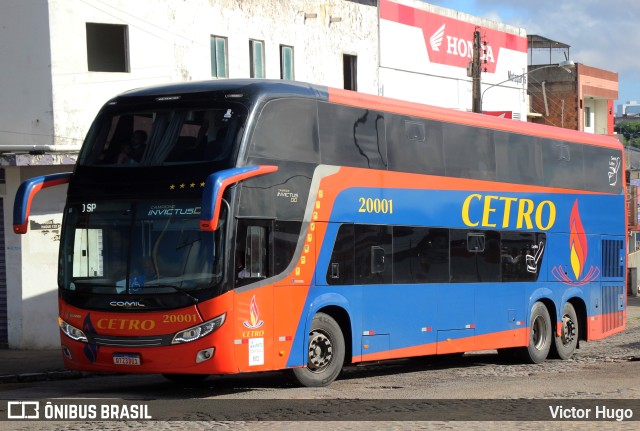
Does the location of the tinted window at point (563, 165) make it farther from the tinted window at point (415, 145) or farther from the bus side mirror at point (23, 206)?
the bus side mirror at point (23, 206)

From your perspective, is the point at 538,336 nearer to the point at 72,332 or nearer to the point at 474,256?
the point at 474,256

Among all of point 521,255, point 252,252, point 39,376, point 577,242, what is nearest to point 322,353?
point 252,252

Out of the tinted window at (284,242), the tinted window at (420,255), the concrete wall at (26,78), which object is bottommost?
the tinted window at (420,255)

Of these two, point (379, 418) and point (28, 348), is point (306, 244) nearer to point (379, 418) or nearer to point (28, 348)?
point (379, 418)

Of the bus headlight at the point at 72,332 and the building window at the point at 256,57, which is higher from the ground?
the building window at the point at 256,57

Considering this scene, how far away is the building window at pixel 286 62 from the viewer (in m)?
30.3

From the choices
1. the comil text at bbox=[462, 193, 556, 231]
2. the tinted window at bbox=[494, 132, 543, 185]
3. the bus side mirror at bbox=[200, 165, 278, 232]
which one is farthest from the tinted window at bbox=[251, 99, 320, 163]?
the tinted window at bbox=[494, 132, 543, 185]

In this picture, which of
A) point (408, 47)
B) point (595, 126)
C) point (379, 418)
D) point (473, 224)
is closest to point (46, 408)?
point (379, 418)

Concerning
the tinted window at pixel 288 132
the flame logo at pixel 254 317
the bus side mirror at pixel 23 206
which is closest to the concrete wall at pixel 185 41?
the bus side mirror at pixel 23 206

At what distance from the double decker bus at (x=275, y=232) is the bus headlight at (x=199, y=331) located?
2cm

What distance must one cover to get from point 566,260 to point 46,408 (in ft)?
40.1

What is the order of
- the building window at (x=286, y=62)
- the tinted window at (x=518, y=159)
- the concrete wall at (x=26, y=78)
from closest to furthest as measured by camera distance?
1. the tinted window at (x=518, y=159)
2. the concrete wall at (x=26, y=78)
3. the building window at (x=286, y=62)

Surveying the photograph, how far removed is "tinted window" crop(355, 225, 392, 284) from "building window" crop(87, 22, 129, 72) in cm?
1038

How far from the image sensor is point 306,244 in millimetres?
15383
